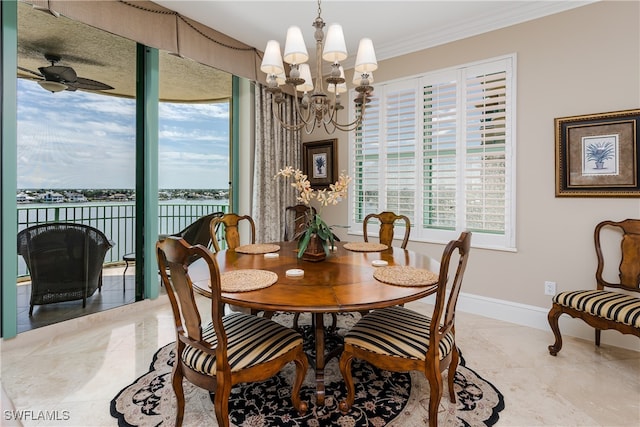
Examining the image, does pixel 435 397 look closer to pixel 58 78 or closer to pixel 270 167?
pixel 270 167

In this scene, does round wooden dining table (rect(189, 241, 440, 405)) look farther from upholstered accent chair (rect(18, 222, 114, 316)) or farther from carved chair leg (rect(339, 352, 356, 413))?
upholstered accent chair (rect(18, 222, 114, 316))

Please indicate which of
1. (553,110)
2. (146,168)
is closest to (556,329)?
(553,110)

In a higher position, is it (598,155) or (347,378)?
(598,155)

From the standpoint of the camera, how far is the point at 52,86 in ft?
9.13

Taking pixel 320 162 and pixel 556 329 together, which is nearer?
pixel 556 329

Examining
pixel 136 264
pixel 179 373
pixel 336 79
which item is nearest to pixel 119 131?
pixel 136 264

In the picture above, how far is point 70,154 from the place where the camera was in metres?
2.93

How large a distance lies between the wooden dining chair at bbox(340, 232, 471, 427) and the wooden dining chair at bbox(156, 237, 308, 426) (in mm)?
316

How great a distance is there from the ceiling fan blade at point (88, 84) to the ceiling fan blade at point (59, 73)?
3cm

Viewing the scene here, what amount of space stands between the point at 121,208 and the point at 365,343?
111 inches

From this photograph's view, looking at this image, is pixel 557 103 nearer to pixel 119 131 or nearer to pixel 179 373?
pixel 179 373

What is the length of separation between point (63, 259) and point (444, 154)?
12.5 feet

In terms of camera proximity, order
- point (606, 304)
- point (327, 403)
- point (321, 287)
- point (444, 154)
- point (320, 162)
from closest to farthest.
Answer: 1. point (321, 287)
2. point (327, 403)
3. point (606, 304)
4. point (444, 154)
5. point (320, 162)

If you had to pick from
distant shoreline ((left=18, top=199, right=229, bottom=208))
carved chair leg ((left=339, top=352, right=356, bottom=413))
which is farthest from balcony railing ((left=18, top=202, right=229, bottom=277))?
carved chair leg ((left=339, top=352, right=356, bottom=413))
